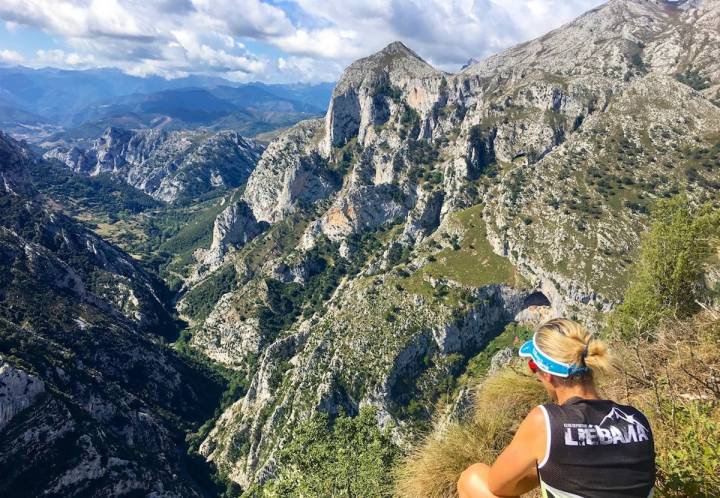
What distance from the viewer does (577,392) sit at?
5789 millimetres

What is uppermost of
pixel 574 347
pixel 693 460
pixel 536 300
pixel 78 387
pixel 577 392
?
pixel 574 347

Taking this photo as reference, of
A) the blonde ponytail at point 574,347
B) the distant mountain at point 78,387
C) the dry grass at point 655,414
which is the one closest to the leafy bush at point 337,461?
the dry grass at point 655,414

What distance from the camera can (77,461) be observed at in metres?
67.1

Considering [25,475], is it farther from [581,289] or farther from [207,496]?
[581,289]

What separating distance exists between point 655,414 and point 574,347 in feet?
19.9

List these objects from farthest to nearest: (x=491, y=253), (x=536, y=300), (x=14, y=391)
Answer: (x=491, y=253), (x=536, y=300), (x=14, y=391)

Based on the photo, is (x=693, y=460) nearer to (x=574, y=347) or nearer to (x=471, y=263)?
(x=574, y=347)

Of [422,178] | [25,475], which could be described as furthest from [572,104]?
[25,475]

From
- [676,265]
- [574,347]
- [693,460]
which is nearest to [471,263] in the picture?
[676,265]

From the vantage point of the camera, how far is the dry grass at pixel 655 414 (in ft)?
23.7

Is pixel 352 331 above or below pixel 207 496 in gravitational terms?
above

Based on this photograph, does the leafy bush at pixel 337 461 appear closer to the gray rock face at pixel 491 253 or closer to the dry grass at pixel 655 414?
the dry grass at pixel 655 414

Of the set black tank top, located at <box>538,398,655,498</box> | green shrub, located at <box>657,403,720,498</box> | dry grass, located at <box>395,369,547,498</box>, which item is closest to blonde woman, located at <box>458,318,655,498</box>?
black tank top, located at <box>538,398,655,498</box>

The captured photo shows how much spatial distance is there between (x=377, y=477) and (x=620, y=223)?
11247 cm
